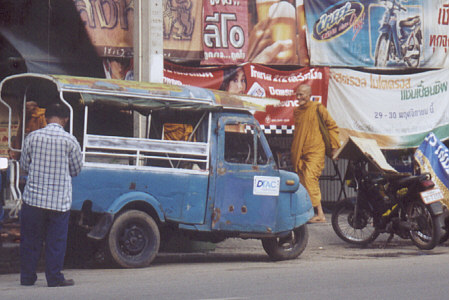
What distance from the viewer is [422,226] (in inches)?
448

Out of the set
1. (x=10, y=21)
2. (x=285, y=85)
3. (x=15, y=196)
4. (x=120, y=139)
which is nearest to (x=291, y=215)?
(x=120, y=139)

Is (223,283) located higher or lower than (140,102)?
lower

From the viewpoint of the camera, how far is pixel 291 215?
10.5m

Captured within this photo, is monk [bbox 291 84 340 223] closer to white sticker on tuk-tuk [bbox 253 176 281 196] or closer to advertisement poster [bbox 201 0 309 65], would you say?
advertisement poster [bbox 201 0 309 65]

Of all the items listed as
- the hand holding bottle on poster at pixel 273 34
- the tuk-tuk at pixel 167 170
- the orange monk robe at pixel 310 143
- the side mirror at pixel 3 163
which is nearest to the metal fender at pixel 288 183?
the tuk-tuk at pixel 167 170

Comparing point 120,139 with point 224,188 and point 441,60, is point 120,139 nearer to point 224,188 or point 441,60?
point 224,188

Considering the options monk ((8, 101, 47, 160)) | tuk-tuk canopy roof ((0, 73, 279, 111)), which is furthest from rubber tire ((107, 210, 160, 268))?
monk ((8, 101, 47, 160))

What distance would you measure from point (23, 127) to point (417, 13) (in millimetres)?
7702

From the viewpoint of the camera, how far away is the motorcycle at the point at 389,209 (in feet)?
36.9

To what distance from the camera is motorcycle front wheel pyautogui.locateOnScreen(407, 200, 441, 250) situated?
11.0 meters

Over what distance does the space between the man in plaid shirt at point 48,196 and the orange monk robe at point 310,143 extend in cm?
589

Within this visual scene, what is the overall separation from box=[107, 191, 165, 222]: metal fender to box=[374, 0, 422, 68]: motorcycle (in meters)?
6.61

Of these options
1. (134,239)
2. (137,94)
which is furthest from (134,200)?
(137,94)

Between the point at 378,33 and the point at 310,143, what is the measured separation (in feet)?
8.68
